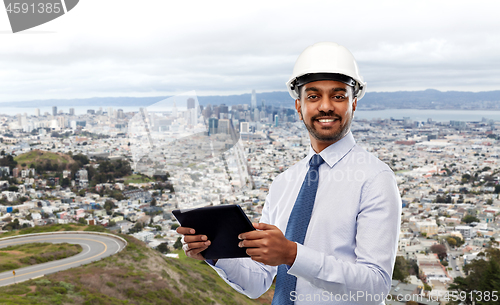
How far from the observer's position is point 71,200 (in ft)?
99.7

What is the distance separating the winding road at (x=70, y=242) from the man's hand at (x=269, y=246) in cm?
1347

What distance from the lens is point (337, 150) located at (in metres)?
1.22

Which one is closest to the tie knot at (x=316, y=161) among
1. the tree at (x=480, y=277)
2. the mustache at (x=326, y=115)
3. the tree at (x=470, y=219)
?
the mustache at (x=326, y=115)

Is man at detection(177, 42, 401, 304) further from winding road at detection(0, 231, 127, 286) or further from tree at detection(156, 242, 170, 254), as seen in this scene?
tree at detection(156, 242, 170, 254)

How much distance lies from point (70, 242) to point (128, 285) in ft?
19.4

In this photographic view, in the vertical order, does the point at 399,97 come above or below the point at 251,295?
above

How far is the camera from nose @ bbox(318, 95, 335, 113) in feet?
3.66

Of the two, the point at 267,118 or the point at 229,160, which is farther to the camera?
the point at 267,118

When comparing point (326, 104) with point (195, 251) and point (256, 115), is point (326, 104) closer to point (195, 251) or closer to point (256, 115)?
point (195, 251)

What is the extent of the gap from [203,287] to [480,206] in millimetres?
20127

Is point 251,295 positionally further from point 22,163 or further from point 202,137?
point 22,163

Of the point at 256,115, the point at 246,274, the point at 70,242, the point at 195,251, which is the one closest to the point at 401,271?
→ the point at 256,115

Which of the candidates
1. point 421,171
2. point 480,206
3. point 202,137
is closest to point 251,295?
point 202,137

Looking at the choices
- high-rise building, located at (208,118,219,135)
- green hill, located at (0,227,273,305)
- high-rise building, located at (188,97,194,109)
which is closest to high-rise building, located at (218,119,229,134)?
high-rise building, located at (208,118,219,135)
